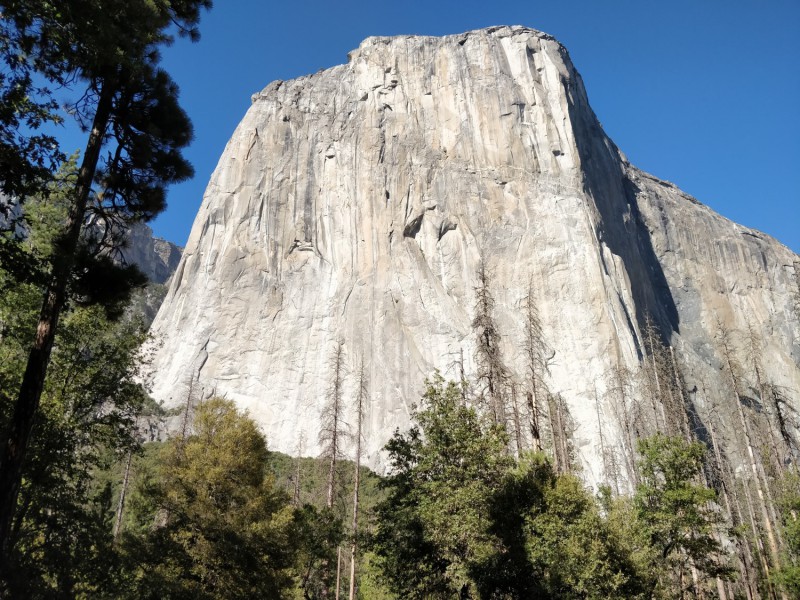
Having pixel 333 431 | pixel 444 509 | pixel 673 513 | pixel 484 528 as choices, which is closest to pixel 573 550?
pixel 484 528

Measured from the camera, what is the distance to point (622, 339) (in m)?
66.8

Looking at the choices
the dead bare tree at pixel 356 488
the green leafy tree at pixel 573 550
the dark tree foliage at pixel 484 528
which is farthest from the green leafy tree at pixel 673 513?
the dead bare tree at pixel 356 488

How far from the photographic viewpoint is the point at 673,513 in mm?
18344

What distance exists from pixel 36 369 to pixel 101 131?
424 cm

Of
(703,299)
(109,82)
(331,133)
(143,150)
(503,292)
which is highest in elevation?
(331,133)

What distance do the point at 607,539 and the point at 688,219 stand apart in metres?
112

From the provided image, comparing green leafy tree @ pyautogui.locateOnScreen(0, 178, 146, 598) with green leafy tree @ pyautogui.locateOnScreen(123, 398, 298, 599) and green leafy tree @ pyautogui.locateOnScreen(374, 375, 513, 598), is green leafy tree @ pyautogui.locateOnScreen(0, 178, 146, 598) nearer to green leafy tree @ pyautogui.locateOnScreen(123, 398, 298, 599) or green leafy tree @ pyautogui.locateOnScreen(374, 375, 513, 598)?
green leafy tree @ pyautogui.locateOnScreen(123, 398, 298, 599)

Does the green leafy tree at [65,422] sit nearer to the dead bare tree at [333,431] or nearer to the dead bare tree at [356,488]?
the dead bare tree at [356,488]

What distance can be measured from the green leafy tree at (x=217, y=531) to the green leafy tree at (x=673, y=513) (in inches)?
413

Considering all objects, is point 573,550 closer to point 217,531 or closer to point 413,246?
point 217,531

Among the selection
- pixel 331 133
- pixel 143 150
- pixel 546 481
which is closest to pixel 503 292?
pixel 331 133

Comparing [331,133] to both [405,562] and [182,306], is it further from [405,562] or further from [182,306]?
[405,562]

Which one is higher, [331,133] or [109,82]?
[331,133]

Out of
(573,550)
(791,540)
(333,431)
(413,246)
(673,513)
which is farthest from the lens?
(413,246)
